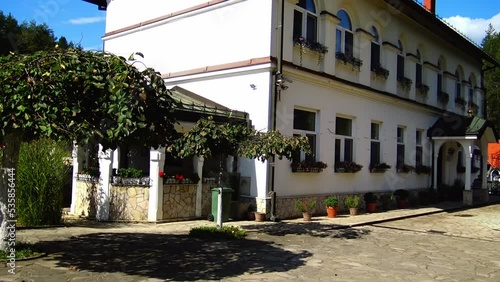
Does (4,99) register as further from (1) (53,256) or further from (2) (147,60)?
(2) (147,60)

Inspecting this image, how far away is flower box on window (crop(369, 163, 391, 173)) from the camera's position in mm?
17514

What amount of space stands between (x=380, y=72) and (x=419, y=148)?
A: 5.73 m

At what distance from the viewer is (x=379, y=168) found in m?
17.8

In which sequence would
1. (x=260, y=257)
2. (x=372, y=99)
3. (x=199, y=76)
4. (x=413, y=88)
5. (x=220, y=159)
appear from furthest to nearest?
(x=413, y=88) → (x=372, y=99) → (x=199, y=76) → (x=220, y=159) → (x=260, y=257)

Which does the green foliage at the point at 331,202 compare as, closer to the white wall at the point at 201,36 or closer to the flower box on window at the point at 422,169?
the white wall at the point at 201,36

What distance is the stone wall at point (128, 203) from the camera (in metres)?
11.8

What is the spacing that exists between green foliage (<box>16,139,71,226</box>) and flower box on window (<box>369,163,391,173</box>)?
445 inches

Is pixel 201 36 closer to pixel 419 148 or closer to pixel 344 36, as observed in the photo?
pixel 344 36

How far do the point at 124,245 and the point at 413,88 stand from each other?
16399 mm

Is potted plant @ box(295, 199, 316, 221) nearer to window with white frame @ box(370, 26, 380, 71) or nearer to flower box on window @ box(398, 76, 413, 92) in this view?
window with white frame @ box(370, 26, 380, 71)

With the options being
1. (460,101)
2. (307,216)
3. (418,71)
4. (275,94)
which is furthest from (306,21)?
(460,101)

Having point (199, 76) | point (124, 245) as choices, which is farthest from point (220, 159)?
point (124, 245)

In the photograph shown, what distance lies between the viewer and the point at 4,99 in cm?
603

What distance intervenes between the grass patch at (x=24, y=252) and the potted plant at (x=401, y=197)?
47.5 feet
